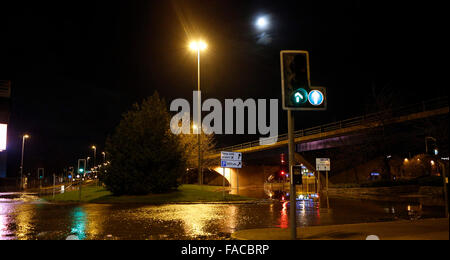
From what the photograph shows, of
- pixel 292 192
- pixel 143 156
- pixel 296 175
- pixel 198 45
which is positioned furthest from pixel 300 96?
pixel 198 45

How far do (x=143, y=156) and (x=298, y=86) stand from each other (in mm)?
20350

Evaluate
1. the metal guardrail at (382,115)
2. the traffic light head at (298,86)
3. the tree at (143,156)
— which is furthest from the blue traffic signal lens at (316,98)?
the metal guardrail at (382,115)

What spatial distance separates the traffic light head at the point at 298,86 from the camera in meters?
8.41

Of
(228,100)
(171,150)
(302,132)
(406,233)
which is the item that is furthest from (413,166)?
(406,233)

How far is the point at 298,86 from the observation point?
846 cm

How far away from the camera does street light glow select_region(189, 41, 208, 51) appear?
27.8 meters

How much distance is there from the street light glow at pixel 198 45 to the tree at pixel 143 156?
591cm

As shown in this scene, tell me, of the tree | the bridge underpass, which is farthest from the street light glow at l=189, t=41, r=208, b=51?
the bridge underpass

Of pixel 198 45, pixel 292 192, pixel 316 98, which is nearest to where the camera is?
pixel 292 192

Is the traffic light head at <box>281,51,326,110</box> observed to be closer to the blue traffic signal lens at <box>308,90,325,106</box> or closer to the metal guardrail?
the blue traffic signal lens at <box>308,90,325,106</box>

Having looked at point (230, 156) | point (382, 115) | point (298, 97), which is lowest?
point (230, 156)

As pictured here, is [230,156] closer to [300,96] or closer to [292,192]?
[292,192]

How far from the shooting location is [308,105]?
27.9 feet

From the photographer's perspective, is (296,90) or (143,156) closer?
(296,90)
